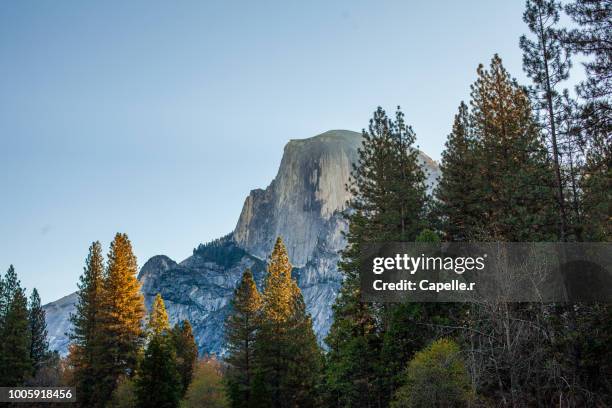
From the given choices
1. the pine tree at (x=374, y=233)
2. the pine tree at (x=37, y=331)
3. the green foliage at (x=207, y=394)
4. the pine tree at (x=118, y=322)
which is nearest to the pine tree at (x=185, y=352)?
the green foliage at (x=207, y=394)

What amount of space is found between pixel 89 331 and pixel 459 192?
32.0m

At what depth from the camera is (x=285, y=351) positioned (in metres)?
44.6

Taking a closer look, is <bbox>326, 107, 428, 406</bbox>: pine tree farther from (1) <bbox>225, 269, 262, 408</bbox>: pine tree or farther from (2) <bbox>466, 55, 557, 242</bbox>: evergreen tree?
(1) <bbox>225, 269, 262, 408</bbox>: pine tree

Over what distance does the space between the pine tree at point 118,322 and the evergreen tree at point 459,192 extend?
24.6 metres

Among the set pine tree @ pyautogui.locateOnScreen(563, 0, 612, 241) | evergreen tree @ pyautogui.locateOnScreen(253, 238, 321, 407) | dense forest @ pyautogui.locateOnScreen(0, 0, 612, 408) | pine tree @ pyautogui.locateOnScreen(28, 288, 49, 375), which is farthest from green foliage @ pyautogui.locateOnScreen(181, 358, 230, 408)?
pine tree @ pyautogui.locateOnScreen(563, 0, 612, 241)

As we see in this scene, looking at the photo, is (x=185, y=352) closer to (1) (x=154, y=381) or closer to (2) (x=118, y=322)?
(2) (x=118, y=322)

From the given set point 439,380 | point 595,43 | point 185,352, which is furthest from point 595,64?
point 185,352

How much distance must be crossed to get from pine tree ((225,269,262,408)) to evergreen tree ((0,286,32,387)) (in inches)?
733

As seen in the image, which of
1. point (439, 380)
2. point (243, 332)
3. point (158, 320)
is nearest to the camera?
point (439, 380)

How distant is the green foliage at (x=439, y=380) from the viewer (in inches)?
843

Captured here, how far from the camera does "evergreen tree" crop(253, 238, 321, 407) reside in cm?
4366

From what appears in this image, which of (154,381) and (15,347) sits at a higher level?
(15,347)

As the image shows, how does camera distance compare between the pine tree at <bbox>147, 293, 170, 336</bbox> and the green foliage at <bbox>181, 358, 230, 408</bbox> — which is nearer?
the green foliage at <bbox>181, 358, 230, 408</bbox>

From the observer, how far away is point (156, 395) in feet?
122
